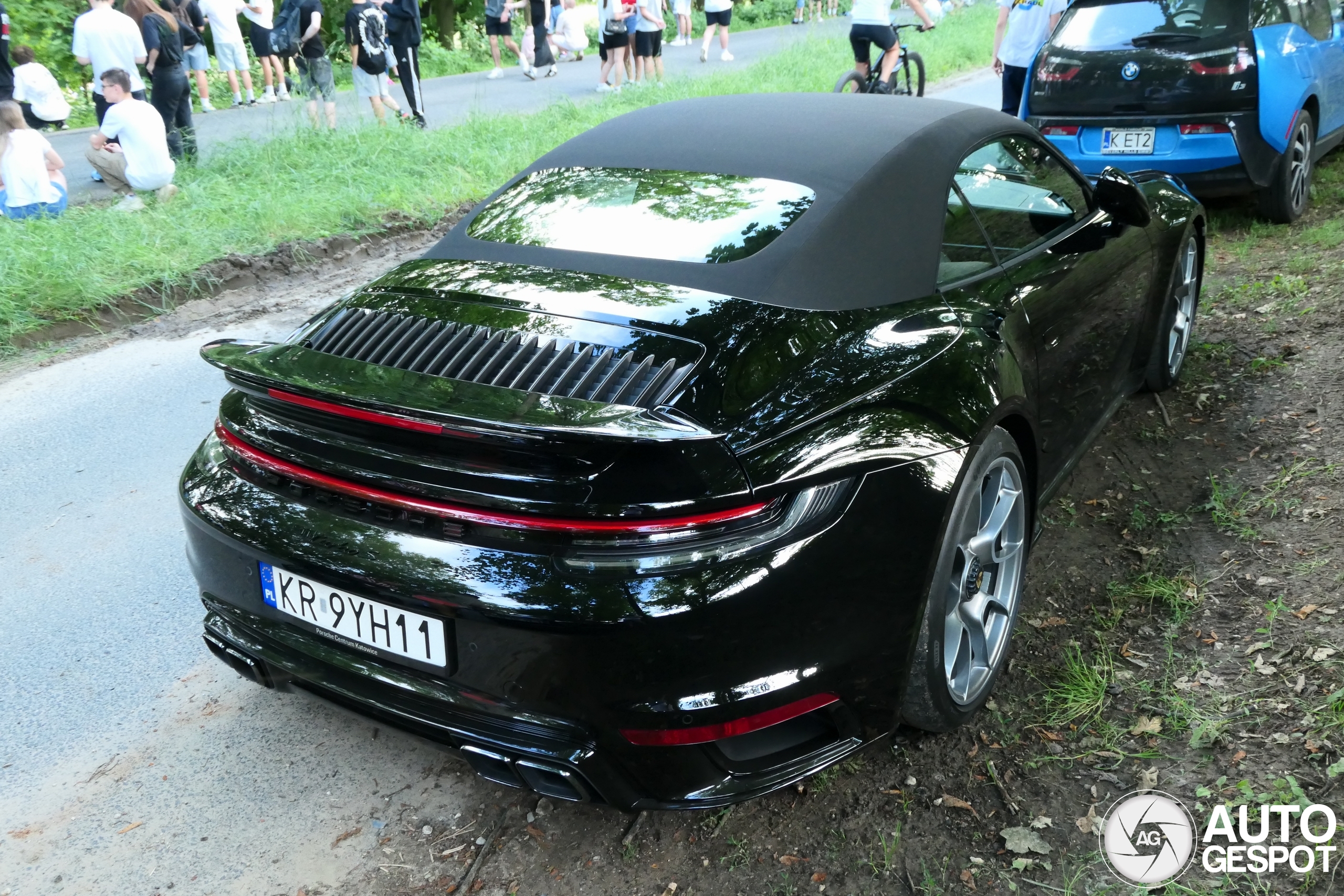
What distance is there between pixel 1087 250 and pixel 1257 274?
3.19 m

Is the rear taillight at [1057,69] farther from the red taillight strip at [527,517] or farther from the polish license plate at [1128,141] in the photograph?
the red taillight strip at [527,517]

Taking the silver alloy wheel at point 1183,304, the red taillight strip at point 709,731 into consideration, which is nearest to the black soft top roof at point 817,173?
the red taillight strip at point 709,731

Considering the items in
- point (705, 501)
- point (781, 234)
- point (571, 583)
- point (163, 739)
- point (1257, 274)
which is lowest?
point (163, 739)

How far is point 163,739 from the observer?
287cm

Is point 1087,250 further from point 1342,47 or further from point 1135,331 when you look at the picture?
point 1342,47

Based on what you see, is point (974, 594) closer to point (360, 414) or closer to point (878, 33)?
point (360, 414)

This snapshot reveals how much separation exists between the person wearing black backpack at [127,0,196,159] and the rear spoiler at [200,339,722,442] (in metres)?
8.90

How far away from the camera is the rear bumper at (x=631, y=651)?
1976mm

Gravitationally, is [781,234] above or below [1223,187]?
above

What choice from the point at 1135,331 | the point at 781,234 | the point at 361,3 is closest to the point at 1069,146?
the point at 1135,331

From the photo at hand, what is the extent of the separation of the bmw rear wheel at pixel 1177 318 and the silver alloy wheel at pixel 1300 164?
98.5 inches

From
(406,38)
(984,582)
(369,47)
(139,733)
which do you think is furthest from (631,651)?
(406,38)

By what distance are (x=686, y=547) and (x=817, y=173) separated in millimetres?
1241

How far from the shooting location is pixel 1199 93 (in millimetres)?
6309
